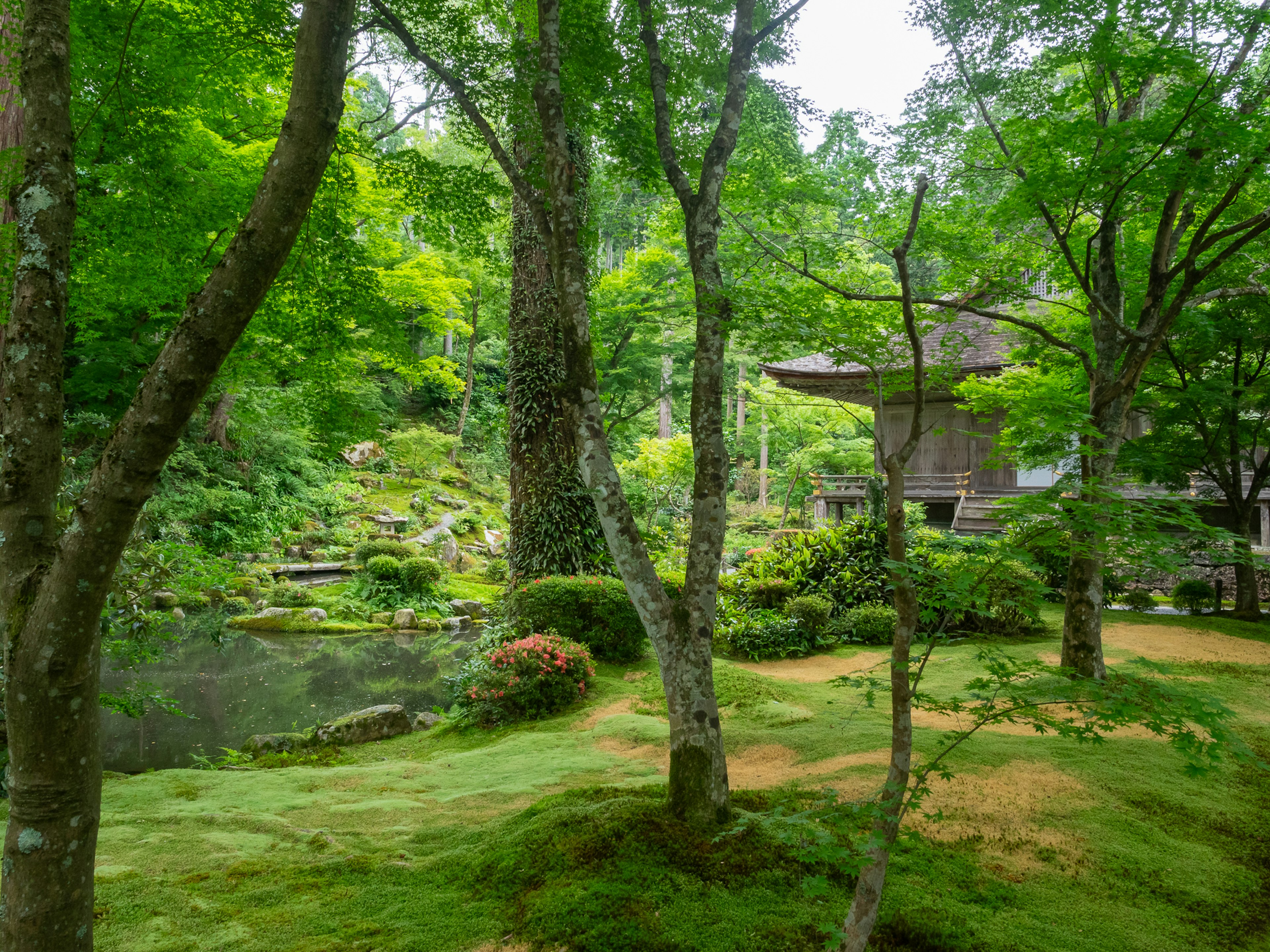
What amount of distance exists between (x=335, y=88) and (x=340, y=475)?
63.3 feet

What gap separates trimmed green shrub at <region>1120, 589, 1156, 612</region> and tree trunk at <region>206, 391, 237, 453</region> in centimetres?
1893

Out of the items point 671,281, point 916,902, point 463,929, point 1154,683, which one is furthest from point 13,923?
point 671,281

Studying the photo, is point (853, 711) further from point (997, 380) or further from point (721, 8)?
point (997, 380)

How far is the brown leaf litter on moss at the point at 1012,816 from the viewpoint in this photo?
3301 mm

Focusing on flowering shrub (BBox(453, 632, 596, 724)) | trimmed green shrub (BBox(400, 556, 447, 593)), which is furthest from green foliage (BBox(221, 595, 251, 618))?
flowering shrub (BBox(453, 632, 596, 724))

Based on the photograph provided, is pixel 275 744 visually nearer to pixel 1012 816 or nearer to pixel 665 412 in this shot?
pixel 1012 816

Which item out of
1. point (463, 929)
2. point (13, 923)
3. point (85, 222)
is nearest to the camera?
point (13, 923)

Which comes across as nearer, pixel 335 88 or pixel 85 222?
pixel 335 88

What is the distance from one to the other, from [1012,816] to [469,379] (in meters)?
21.3

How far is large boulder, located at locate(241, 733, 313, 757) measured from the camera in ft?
20.8

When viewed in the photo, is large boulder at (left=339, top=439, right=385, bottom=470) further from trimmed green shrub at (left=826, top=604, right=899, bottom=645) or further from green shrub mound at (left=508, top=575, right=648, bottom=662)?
trimmed green shrub at (left=826, top=604, right=899, bottom=645)

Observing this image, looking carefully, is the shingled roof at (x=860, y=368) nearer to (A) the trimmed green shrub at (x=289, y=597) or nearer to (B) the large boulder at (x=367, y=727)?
(B) the large boulder at (x=367, y=727)

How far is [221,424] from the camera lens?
56.3 ft

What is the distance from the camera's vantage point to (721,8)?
172 inches
